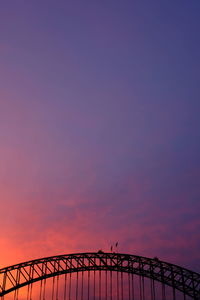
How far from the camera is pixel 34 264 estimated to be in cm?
6638

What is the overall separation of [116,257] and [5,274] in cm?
1881

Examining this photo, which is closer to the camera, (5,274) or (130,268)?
(5,274)

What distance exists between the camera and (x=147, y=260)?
6875cm

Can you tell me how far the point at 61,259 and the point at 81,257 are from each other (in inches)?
138

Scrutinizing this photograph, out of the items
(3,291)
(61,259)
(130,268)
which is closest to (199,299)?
(130,268)

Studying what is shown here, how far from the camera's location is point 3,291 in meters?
64.4

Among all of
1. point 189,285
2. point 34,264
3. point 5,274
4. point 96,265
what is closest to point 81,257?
point 96,265

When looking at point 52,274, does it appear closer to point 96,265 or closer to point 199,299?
point 96,265

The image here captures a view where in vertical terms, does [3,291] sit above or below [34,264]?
below

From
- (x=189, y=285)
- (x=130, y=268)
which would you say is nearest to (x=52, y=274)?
(x=130, y=268)

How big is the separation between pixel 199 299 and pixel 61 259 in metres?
24.2

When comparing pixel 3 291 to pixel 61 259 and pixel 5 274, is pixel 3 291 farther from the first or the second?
pixel 61 259

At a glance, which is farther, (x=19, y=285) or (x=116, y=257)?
(x=116, y=257)

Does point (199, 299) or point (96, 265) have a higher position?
point (96, 265)
